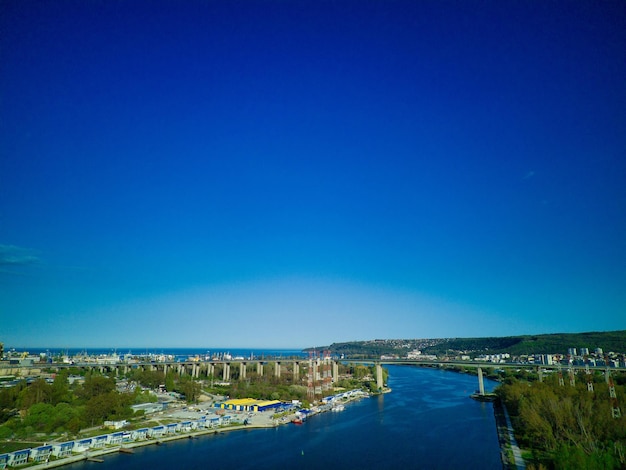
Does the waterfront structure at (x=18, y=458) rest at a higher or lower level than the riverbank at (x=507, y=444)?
higher

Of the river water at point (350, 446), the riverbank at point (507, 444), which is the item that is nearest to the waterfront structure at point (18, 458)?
the river water at point (350, 446)

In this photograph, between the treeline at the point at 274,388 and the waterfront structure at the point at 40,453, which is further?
the treeline at the point at 274,388

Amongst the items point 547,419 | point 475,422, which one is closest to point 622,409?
point 547,419

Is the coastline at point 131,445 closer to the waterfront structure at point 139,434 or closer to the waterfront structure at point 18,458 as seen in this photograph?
the waterfront structure at point 139,434

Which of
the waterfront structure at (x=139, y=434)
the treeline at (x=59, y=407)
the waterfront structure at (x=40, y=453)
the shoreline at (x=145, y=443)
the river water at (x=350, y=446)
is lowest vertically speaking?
the river water at (x=350, y=446)

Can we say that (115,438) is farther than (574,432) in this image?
Yes

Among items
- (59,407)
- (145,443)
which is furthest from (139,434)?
(59,407)

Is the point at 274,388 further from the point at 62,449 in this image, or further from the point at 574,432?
the point at 574,432

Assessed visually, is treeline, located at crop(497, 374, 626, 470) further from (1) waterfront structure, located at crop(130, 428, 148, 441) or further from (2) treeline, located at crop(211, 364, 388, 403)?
(1) waterfront structure, located at crop(130, 428, 148, 441)
